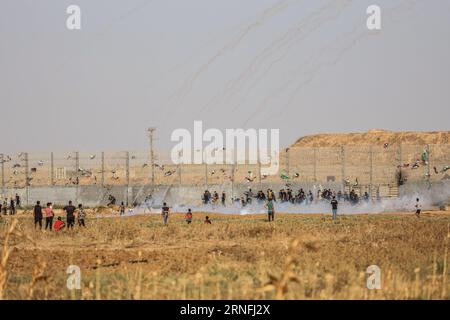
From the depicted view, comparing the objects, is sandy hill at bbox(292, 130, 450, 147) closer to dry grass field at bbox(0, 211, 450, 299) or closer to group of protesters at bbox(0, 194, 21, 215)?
group of protesters at bbox(0, 194, 21, 215)

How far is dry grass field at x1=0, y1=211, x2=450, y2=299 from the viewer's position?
13.1m

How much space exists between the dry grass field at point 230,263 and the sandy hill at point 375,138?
374ft

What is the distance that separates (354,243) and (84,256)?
805cm

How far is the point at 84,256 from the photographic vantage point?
23312 millimetres

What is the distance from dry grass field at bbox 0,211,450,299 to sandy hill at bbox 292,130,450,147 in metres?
114

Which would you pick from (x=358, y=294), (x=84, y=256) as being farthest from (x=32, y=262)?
(x=358, y=294)

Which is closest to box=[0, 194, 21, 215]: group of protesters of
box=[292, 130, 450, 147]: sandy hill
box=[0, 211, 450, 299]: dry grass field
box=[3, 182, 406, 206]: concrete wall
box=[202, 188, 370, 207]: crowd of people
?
box=[3, 182, 406, 206]: concrete wall

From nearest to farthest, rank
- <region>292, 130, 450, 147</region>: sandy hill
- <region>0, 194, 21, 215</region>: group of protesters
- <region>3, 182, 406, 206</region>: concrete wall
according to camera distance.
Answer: <region>0, 194, 21, 215</region>: group of protesters → <region>3, 182, 406, 206</region>: concrete wall → <region>292, 130, 450, 147</region>: sandy hill

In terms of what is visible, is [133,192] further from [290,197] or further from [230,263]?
[230,263]

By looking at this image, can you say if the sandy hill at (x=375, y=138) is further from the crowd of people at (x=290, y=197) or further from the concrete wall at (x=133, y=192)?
the concrete wall at (x=133, y=192)

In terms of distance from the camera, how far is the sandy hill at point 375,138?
14512cm
